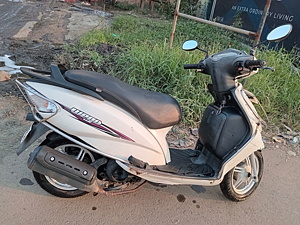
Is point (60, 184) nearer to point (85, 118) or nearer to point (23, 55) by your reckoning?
point (85, 118)

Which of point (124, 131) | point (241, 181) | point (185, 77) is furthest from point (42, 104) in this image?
point (185, 77)

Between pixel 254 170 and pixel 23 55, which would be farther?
pixel 23 55

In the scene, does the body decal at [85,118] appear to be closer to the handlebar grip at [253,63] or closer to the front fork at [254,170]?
the handlebar grip at [253,63]

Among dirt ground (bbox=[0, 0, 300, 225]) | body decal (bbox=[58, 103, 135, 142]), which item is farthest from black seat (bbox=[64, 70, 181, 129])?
dirt ground (bbox=[0, 0, 300, 225])

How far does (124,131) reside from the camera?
6.22 feet

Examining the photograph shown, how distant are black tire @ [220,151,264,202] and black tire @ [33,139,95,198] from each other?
1.11m

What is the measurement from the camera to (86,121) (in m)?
1.85

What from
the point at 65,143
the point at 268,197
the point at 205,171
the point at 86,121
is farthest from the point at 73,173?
the point at 268,197

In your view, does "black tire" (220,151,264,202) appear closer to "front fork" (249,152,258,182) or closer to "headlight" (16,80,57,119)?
"front fork" (249,152,258,182)

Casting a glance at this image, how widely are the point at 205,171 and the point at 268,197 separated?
2.46ft

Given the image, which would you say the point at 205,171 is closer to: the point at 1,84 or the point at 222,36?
the point at 1,84

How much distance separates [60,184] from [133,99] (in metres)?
0.89

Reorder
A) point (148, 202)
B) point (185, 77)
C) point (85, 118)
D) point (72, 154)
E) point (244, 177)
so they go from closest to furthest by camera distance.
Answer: point (85, 118)
point (72, 154)
point (148, 202)
point (244, 177)
point (185, 77)

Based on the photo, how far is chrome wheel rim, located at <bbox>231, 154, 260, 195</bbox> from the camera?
2354mm
